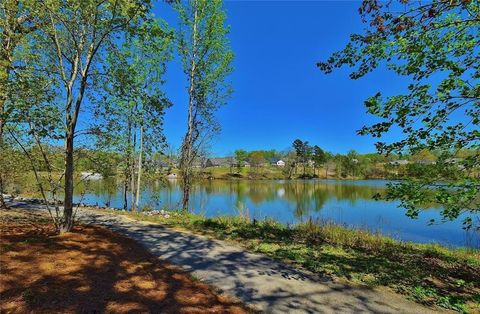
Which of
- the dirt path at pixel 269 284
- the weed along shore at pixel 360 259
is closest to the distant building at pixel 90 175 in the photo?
the dirt path at pixel 269 284

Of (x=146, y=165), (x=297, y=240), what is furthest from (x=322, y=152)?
(x=297, y=240)

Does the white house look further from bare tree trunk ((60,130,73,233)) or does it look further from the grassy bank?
the grassy bank

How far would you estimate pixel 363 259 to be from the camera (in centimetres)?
701

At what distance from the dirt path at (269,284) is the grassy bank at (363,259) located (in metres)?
0.48

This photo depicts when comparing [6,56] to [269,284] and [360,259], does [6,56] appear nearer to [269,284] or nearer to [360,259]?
[269,284]

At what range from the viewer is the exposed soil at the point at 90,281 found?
12.2 feet

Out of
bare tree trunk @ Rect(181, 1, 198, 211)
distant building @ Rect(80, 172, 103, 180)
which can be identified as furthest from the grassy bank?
bare tree trunk @ Rect(181, 1, 198, 211)

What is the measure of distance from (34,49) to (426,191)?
9080 mm

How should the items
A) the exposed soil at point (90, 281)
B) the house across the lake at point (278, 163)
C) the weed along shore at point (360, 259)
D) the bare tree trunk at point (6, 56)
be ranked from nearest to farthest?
the exposed soil at point (90, 281)
the weed along shore at point (360, 259)
the bare tree trunk at point (6, 56)
the house across the lake at point (278, 163)

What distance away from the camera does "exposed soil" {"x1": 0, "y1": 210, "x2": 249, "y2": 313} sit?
3.71 metres

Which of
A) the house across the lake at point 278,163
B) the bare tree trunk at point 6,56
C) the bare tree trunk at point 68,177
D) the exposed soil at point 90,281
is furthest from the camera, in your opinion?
the house across the lake at point 278,163

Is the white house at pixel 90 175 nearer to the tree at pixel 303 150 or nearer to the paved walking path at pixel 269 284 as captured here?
the paved walking path at pixel 269 284

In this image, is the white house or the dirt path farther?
the white house

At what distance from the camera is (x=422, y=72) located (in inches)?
200
